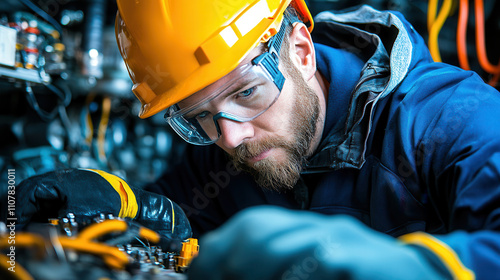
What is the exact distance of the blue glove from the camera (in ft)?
1.50

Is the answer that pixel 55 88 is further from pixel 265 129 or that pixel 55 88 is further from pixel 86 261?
pixel 86 261

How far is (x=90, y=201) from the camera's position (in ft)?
3.70

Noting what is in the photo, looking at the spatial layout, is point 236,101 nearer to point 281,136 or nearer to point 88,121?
point 281,136

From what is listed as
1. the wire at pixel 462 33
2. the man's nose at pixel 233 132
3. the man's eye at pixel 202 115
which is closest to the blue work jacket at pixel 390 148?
the man's nose at pixel 233 132

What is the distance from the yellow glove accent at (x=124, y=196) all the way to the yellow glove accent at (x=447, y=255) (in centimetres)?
83

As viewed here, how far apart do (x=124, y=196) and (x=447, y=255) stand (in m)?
0.90

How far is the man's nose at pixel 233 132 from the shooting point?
113 centimetres

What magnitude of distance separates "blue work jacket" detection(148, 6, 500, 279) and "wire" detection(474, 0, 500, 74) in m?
0.77

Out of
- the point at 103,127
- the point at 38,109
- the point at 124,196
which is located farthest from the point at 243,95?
the point at 103,127

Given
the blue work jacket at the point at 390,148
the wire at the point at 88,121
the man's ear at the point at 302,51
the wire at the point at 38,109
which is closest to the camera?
the blue work jacket at the point at 390,148

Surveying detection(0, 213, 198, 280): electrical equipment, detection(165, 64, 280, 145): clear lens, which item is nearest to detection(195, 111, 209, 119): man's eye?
detection(165, 64, 280, 145): clear lens

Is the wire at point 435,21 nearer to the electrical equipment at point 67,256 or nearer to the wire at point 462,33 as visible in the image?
the wire at point 462,33

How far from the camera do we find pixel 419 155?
1.04 metres

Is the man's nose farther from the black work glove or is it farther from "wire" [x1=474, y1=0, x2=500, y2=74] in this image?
"wire" [x1=474, y1=0, x2=500, y2=74]
